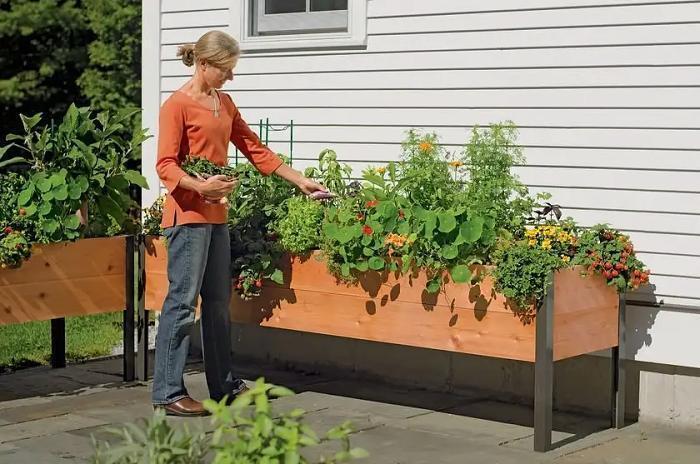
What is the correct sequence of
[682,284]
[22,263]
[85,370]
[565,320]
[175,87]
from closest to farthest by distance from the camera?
[565,320]
[682,284]
[22,263]
[85,370]
[175,87]

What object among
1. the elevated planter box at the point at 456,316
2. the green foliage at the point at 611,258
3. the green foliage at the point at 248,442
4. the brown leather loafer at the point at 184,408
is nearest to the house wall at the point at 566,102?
the green foliage at the point at 611,258

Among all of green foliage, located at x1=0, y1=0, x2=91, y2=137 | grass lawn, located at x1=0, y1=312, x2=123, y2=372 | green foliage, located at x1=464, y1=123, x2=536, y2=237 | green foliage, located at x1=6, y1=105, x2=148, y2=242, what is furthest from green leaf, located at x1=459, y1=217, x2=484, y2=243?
green foliage, located at x1=0, y1=0, x2=91, y2=137

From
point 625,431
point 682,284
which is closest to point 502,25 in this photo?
point 682,284

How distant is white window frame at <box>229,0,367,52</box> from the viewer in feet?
24.6

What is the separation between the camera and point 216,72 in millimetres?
6266

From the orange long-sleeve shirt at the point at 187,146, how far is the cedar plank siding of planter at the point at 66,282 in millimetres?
899

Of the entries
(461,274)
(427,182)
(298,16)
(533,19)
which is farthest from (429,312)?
(298,16)

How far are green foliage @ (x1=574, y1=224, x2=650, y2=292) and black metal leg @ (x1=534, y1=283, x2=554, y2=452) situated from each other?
15.4 inches

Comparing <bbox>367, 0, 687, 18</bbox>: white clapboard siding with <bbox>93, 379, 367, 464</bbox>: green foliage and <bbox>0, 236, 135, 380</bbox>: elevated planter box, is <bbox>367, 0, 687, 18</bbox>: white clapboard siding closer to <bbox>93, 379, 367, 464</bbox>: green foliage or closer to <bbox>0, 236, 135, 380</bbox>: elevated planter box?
<bbox>0, 236, 135, 380</bbox>: elevated planter box

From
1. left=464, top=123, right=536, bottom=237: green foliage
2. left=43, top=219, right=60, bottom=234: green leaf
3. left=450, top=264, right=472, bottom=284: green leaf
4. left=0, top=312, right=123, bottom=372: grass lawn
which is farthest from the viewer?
left=0, top=312, right=123, bottom=372: grass lawn

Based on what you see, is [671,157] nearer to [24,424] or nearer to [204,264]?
[204,264]

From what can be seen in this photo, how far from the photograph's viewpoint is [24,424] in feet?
20.7

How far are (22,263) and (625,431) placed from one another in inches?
126

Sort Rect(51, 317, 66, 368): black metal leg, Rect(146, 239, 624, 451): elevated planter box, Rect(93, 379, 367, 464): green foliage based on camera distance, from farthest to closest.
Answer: Rect(51, 317, 66, 368): black metal leg, Rect(146, 239, 624, 451): elevated planter box, Rect(93, 379, 367, 464): green foliage
